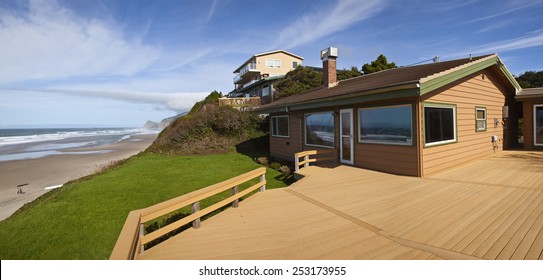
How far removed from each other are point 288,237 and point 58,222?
6.01 m

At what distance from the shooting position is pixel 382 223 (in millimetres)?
4125

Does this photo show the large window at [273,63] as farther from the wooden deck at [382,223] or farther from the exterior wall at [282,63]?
the wooden deck at [382,223]

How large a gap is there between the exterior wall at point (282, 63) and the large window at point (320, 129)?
34300 millimetres

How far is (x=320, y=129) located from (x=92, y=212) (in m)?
8.36

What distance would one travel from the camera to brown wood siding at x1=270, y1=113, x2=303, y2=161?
40.4 ft

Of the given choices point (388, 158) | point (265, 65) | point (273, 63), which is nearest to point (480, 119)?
point (388, 158)

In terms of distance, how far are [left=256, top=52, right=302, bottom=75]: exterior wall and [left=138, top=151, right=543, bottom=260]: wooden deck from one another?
130 feet

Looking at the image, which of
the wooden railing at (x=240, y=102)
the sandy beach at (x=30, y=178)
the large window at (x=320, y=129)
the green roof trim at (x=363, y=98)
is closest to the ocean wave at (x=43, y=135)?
the sandy beach at (x=30, y=178)

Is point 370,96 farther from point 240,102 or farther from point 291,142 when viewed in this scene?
point 240,102

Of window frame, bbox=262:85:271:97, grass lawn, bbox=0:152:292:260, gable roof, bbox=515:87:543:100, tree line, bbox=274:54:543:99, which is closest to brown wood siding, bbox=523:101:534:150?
gable roof, bbox=515:87:543:100

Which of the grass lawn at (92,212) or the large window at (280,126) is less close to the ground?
the large window at (280,126)

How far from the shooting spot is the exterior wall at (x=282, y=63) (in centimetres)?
4400

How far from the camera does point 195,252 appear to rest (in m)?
3.44
